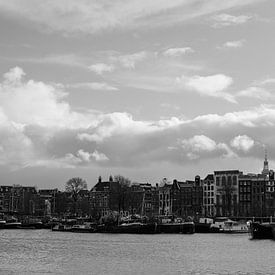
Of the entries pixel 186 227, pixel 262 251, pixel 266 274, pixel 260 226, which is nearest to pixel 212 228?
pixel 186 227

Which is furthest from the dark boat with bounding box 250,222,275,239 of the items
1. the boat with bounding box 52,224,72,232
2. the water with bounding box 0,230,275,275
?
the boat with bounding box 52,224,72,232

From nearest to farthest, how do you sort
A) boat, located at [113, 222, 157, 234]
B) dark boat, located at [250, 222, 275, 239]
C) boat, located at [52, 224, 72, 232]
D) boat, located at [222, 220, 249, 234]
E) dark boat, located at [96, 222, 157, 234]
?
1. dark boat, located at [250, 222, 275, 239]
2. boat, located at [113, 222, 157, 234]
3. dark boat, located at [96, 222, 157, 234]
4. boat, located at [222, 220, 249, 234]
5. boat, located at [52, 224, 72, 232]

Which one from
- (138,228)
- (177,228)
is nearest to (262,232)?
(177,228)

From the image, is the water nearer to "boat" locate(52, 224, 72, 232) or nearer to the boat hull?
the boat hull

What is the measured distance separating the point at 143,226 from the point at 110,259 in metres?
76.9

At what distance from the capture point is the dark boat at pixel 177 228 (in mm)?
172125

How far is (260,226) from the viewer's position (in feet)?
488

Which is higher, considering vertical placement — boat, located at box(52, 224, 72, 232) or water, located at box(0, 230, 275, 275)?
boat, located at box(52, 224, 72, 232)

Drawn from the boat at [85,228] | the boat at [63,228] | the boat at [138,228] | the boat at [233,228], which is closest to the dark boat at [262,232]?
the boat at [138,228]

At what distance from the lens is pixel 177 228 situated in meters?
175

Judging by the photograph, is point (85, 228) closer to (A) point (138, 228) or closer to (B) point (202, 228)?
(A) point (138, 228)

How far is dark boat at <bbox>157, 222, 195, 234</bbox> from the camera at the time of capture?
565 feet

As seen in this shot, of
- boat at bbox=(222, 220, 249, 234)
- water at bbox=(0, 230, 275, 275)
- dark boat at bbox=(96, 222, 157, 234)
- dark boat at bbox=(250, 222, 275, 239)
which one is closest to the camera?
water at bbox=(0, 230, 275, 275)

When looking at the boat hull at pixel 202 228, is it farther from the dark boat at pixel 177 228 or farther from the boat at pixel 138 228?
the boat at pixel 138 228
